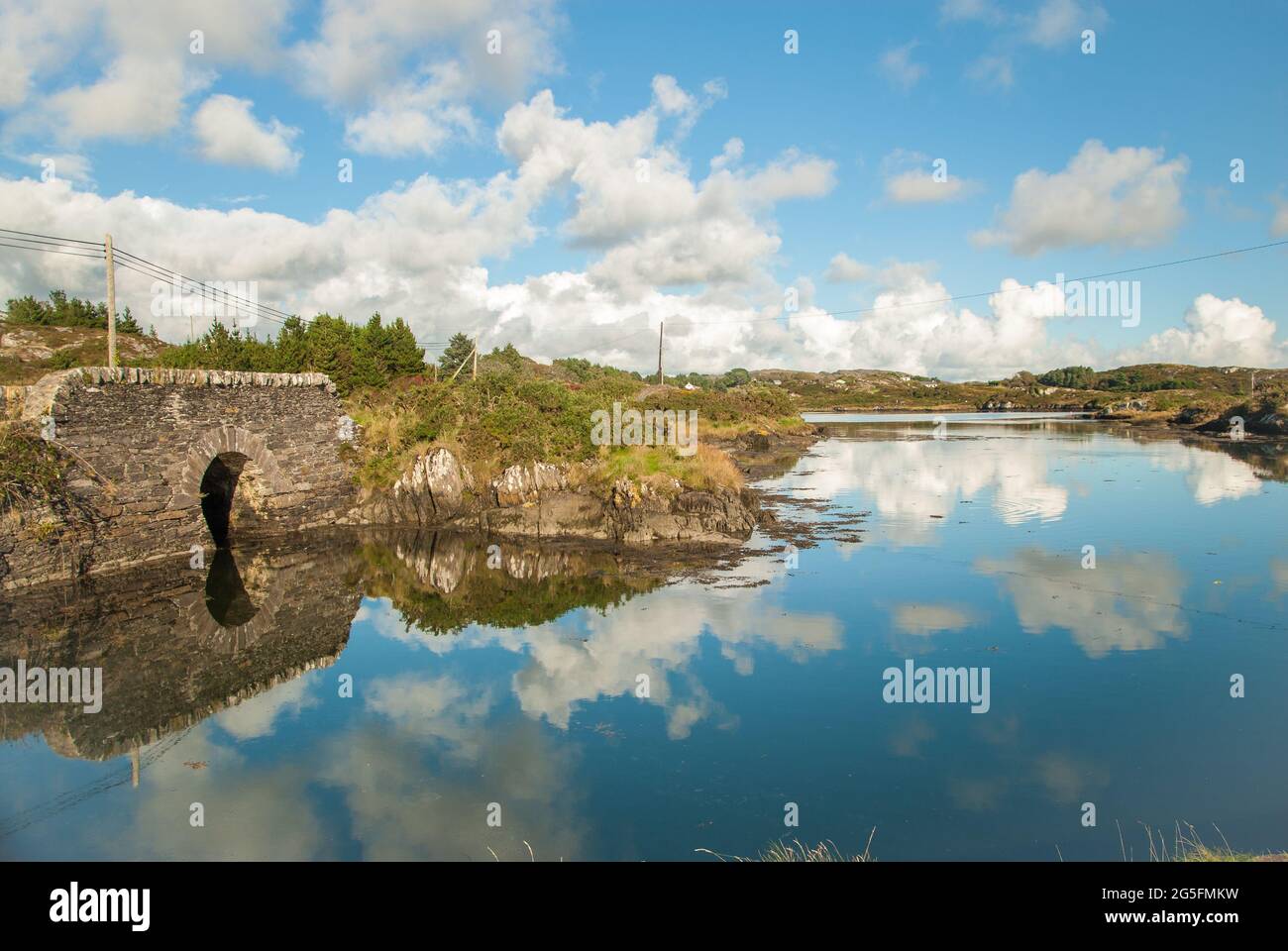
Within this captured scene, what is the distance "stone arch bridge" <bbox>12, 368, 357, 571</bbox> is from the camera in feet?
62.4

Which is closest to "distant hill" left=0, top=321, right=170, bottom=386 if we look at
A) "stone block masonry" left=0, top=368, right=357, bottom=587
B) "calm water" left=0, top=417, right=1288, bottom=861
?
"stone block masonry" left=0, top=368, right=357, bottom=587

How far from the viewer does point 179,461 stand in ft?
70.0

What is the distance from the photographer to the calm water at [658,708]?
28.5 feet

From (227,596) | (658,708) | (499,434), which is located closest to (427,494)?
(499,434)

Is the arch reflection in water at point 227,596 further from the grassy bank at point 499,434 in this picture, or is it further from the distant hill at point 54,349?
the distant hill at point 54,349

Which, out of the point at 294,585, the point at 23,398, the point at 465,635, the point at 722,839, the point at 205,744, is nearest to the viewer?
the point at 722,839

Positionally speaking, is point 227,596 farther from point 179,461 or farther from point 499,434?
point 499,434

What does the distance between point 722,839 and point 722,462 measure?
20.0 metres

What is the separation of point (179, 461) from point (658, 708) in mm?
16673

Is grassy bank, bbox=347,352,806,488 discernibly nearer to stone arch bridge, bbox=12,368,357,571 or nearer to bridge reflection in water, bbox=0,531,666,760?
stone arch bridge, bbox=12,368,357,571

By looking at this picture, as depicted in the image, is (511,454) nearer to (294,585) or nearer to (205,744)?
(294,585)
